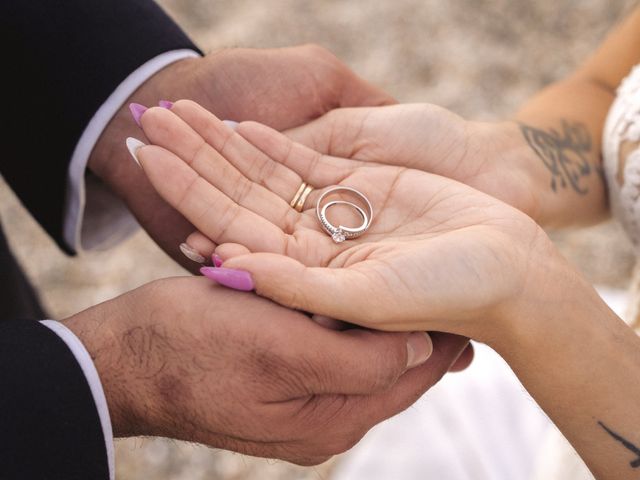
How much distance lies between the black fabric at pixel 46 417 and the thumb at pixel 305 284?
37 cm

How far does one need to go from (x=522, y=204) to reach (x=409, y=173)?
35cm

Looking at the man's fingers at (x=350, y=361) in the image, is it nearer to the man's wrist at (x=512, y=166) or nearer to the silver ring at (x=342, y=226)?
the silver ring at (x=342, y=226)

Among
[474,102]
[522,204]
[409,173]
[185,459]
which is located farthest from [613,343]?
[474,102]

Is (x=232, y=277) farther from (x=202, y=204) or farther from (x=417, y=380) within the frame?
(x=417, y=380)

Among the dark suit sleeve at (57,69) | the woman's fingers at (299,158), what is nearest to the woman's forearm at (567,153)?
the woman's fingers at (299,158)

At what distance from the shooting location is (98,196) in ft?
6.41

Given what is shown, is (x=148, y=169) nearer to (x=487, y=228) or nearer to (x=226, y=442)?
(x=226, y=442)

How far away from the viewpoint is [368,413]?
1415 millimetres

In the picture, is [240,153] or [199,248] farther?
[240,153]

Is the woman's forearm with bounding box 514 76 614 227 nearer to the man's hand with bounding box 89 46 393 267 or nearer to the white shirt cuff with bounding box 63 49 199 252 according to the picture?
the man's hand with bounding box 89 46 393 267

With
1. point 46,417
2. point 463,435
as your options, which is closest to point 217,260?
point 46,417

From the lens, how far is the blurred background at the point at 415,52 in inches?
125

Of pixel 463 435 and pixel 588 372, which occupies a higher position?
pixel 588 372

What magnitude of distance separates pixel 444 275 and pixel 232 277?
43 cm
